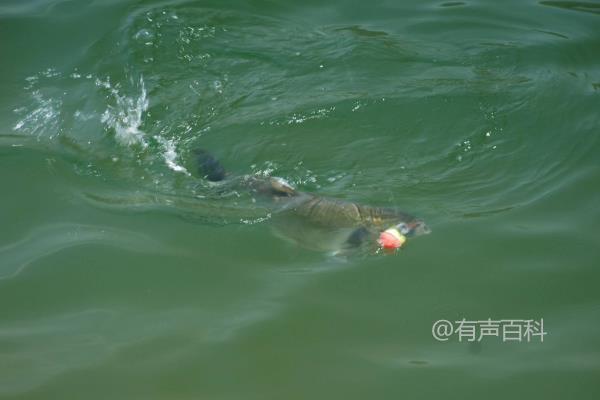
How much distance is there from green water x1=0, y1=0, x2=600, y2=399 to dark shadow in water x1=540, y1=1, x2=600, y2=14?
4 cm

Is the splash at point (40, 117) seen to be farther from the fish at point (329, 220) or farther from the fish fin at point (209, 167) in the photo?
the fish at point (329, 220)

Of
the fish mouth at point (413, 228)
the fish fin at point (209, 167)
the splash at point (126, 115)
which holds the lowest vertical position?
the fish mouth at point (413, 228)

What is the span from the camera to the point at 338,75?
22.5ft

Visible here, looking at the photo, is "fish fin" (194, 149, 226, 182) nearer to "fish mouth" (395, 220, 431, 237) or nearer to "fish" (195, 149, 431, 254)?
"fish" (195, 149, 431, 254)

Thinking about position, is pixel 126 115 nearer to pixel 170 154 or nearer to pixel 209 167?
pixel 170 154

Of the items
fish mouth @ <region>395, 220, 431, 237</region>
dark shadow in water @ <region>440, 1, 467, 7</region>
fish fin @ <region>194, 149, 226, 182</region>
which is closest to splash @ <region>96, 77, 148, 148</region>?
fish fin @ <region>194, 149, 226, 182</region>

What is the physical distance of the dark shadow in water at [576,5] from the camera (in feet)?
26.3

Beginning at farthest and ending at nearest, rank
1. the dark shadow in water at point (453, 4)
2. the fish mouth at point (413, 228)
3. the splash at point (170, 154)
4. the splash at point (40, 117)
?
the dark shadow in water at point (453, 4) < the splash at point (40, 117) < the splash at point (170, 154) < the fish mouth at point (413, 228)

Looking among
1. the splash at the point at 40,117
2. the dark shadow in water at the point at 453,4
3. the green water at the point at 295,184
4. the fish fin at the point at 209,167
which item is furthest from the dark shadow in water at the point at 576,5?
the splash at the point at 40,117

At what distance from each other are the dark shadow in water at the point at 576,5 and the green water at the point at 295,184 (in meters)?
0.04

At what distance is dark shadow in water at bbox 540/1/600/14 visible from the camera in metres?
8.02

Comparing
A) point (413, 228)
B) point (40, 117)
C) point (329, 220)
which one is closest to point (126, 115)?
point (40, 117)

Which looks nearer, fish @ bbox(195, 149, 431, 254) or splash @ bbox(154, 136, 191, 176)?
fish @ bbox(195, 149, 431, 254)

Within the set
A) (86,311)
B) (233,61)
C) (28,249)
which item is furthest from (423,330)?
(233,61)
